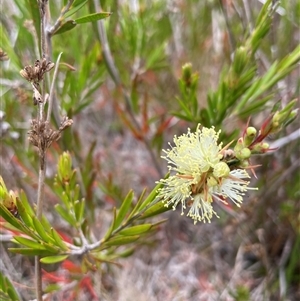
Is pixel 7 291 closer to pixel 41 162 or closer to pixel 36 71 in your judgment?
pixel 41 162

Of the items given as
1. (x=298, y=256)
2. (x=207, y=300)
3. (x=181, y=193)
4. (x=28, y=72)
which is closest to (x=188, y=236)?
(x=207, y=300)

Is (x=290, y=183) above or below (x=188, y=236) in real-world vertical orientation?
above

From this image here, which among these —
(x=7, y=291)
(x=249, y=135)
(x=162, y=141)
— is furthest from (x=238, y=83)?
(x=7, y=291)

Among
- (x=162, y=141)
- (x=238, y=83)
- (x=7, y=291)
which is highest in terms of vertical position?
(x=238, y=83)

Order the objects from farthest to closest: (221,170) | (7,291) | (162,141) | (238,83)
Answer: (162,141), (238,83), (7,291), (221,170)

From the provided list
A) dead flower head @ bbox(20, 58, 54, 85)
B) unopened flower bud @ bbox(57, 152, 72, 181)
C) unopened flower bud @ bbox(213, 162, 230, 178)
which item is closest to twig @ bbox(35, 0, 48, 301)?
dead flower head @ bbox(20, 58, 54, 85)

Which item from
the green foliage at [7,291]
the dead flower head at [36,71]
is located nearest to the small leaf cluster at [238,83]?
the dead flower head at [36,71]

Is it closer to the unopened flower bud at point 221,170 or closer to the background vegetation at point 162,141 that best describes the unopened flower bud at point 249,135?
the unopened flower bud at point 221,170

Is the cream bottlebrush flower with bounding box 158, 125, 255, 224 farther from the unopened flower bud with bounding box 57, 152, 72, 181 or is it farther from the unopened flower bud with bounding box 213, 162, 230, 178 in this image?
the unopened flower bud with bounding box 57, 152, 72, 181

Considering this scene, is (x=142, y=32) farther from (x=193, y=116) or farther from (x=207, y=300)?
(x=207, y=300)
